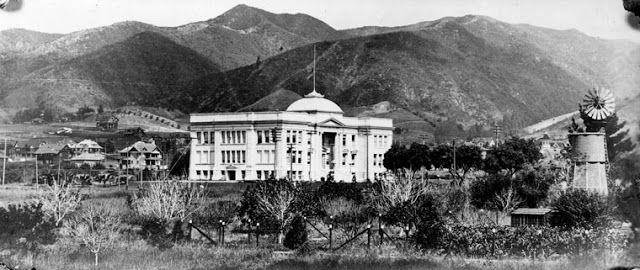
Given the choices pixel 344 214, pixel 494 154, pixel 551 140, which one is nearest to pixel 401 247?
pixel 344 214

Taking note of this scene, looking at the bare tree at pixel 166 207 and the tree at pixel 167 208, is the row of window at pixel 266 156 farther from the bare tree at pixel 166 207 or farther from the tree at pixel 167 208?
the bare tree at pixel 166 207

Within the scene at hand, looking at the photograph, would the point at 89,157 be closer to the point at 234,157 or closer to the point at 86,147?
the point at 86,147

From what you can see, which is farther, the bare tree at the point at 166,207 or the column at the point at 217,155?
the column at the point at 217,155

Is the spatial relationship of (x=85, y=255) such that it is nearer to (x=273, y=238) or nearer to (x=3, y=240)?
(x=3, y=240)

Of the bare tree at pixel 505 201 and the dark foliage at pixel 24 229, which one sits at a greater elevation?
the bare tree at pixel 505 201

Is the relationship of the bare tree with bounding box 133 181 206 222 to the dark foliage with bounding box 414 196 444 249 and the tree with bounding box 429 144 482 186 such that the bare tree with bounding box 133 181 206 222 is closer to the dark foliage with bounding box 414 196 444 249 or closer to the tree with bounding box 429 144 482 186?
the dark foliage with bounding box 414 196 444 249

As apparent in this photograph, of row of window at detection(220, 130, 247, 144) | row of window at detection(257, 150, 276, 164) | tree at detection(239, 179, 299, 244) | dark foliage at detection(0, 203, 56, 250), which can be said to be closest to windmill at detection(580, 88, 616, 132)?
tree at detection(239, 179, 299, 244)

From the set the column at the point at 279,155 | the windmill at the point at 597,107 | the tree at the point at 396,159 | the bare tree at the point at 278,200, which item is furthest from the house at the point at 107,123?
the windmill at the point at 597,107
